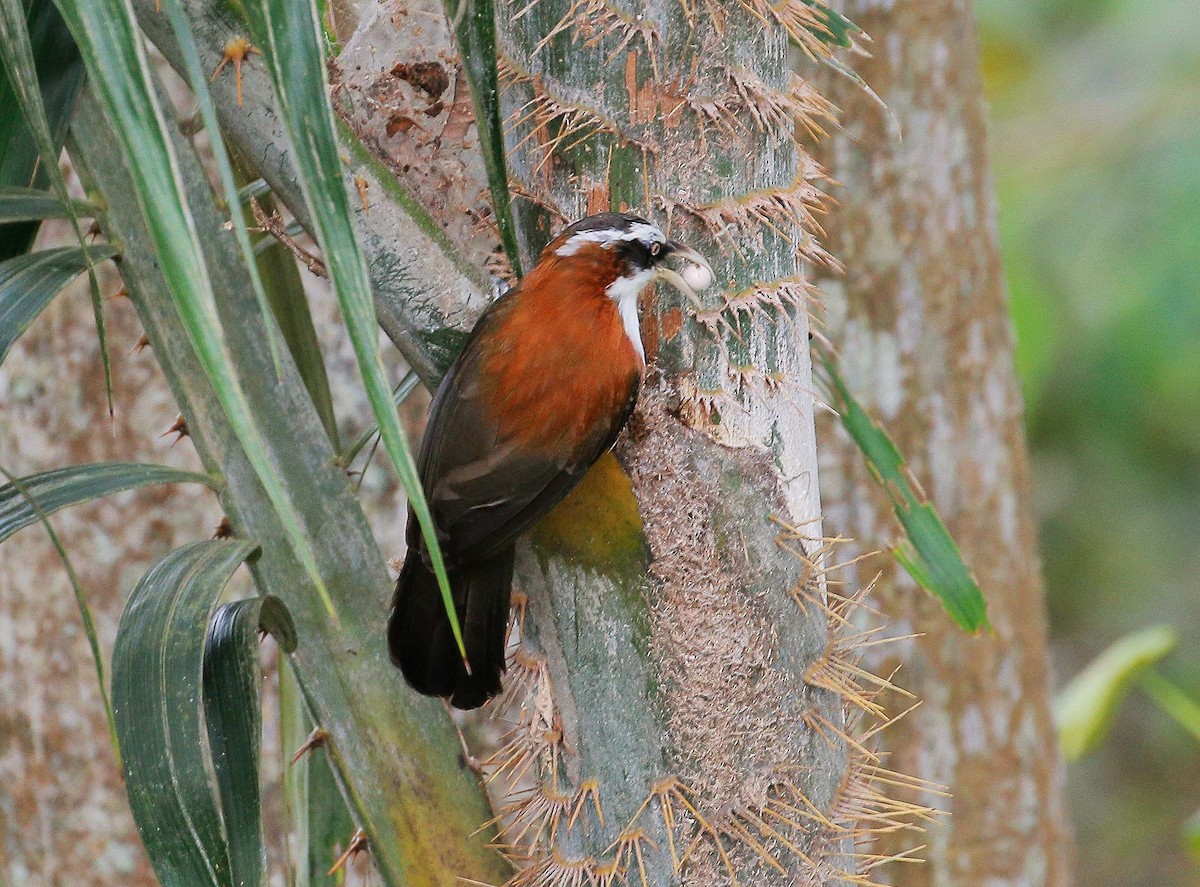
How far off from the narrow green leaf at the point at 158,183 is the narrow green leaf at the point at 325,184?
9 centimetres

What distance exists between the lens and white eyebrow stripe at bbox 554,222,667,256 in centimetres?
128

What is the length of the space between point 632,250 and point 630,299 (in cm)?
16

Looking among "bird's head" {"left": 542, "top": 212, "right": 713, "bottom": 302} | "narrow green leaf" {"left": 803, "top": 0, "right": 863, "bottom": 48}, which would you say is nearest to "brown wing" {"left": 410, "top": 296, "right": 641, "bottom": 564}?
"bird's head" {"left": 542, "top": 212, "right": 713, "bottom": 302}

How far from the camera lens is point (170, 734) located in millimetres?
1175

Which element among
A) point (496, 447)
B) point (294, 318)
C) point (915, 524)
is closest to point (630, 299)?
point (496, 447)

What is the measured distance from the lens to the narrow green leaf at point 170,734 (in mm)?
1156

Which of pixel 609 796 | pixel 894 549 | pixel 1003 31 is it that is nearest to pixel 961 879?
pixel 894 549

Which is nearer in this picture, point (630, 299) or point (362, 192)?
point (362, 192)

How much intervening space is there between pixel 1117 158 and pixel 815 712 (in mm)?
4578

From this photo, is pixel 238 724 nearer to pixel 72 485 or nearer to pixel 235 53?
pixel 72 485

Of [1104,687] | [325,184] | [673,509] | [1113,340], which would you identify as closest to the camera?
[325,184]

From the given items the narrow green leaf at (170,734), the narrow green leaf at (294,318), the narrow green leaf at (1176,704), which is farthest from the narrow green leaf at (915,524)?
the narrow green leaf at (170,734)

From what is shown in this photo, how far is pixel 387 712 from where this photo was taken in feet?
4.40

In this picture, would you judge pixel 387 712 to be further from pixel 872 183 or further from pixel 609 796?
pixel 872 183
